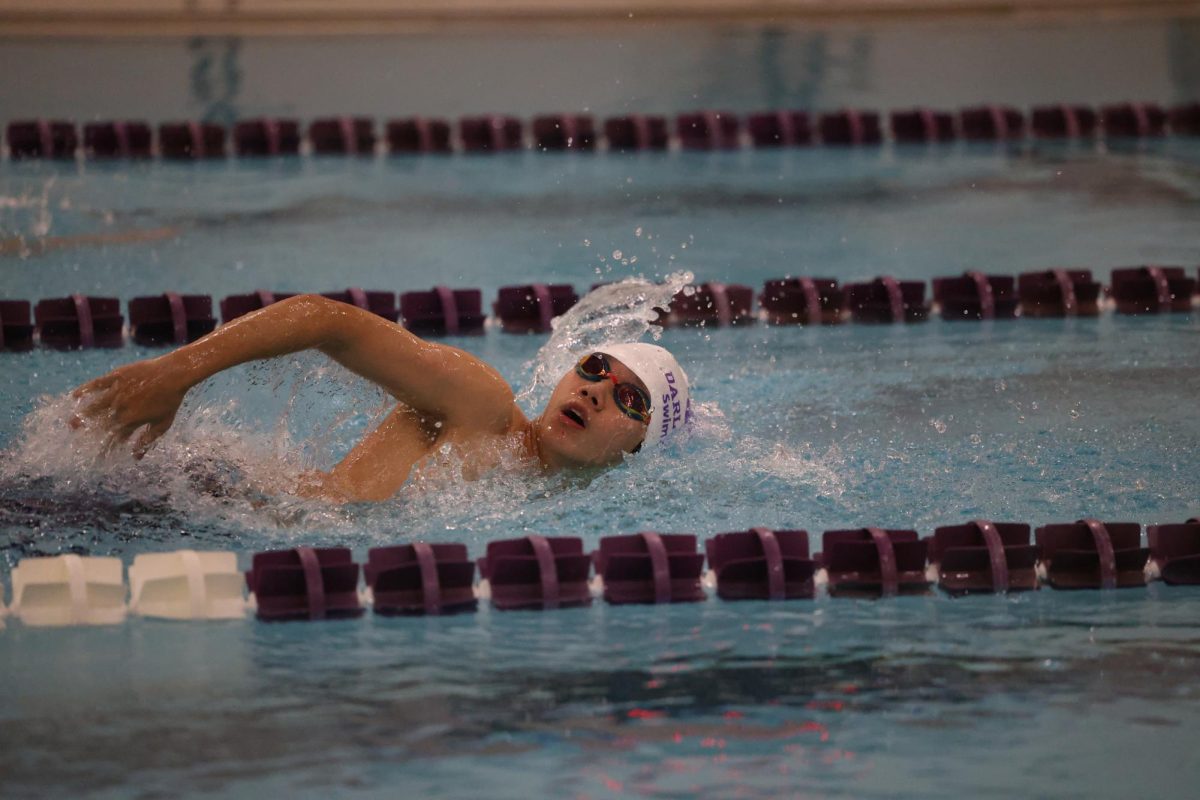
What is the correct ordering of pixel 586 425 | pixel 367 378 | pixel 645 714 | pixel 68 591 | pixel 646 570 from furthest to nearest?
pixel 586 425, pixel 367 378, pixel 646 570, pixel 68 591, pixel 645 714

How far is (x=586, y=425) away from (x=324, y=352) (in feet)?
2.06

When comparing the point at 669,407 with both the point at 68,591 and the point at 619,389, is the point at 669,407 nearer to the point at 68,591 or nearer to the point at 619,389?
the point at 619,389

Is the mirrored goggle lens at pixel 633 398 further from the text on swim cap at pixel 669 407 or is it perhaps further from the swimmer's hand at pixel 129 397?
the swimmer's hand at pixel 129 397

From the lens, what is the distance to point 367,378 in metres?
3.71

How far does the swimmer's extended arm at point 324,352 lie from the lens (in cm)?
342

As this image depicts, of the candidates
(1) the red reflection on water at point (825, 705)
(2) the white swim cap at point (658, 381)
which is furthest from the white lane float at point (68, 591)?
Answer: (1) the red reflection on water at point (825, 705)

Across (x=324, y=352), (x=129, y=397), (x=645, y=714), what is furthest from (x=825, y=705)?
(x=129, y=397)

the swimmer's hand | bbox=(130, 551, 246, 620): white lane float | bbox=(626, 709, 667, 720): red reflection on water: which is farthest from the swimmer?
bbox=(626, 709, 667, 720): red reflection on water

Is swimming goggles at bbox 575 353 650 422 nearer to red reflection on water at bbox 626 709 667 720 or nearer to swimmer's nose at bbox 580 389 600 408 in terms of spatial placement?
swimmer's nose at bbox 580 389 600 408

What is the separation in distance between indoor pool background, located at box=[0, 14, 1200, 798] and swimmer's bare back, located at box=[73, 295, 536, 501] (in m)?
0.10

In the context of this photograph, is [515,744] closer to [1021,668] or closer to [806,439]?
[1021,668]

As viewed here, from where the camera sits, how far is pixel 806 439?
179 inches

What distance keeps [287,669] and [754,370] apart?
8.10ft

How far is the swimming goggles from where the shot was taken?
12.7 feet
